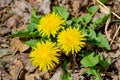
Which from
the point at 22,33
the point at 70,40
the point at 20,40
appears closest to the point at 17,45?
the point at 20,40

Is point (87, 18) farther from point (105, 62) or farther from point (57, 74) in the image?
point (57, 74)

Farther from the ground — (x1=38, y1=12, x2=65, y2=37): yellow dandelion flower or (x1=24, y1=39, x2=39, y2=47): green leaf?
(x1=38, y1=12, x2=65, y2=37): yellow dandelion flower

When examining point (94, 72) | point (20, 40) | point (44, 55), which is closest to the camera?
point (44, 55)

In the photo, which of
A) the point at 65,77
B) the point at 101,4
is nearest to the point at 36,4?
the point at 101,4

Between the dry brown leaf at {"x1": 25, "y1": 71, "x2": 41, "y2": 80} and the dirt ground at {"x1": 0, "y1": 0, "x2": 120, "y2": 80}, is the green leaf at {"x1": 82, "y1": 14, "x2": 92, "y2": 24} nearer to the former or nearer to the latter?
the dirt ground at {"x1": 0, "y1": 0, "x2": 120, "y2": 80}

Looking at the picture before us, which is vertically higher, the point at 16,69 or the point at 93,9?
the point at 93,9

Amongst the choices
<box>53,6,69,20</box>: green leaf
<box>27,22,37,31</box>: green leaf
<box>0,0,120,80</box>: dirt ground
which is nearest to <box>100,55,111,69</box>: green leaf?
<box>0,0,120,80</box>: dirt ground

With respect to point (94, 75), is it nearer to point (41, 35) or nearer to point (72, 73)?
point (72, 73)

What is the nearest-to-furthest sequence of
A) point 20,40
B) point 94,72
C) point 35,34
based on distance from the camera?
point 94,72 → point 35,34 → point 20,40
